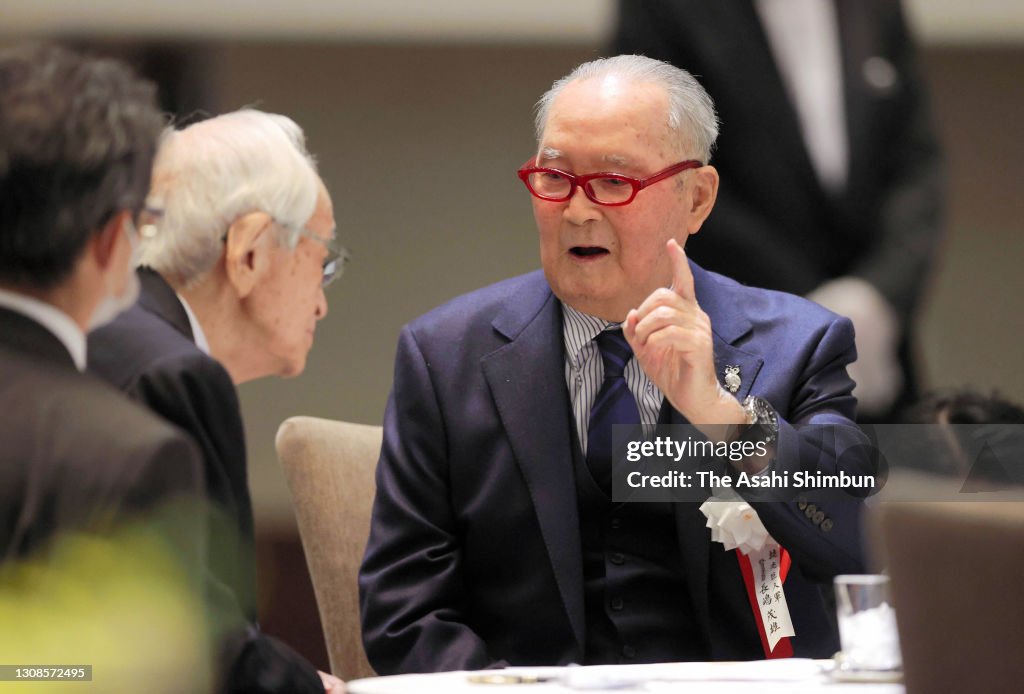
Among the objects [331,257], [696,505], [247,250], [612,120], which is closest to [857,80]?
[612,120]

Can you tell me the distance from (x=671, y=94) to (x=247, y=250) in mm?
707

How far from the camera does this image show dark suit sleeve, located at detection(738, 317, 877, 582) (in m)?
1.99

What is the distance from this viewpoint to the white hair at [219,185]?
1.78m

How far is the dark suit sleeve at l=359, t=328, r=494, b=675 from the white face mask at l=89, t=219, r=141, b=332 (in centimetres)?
70

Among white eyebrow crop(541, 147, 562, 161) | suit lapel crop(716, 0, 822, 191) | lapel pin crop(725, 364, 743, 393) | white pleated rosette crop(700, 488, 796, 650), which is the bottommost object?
white pleated rosette crop(700, 488, 796, 650)

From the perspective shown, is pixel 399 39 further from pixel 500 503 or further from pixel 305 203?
pixel 500 503

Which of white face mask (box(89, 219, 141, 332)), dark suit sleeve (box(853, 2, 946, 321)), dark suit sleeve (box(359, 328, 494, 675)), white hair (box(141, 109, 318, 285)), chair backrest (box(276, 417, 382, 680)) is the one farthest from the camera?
dark suit sleeve (box(853, 2, 946, 321))

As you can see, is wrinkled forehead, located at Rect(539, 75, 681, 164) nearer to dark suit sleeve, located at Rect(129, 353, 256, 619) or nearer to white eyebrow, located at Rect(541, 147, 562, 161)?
white eyebrow, located at Rect(541, 147, 562, 161)

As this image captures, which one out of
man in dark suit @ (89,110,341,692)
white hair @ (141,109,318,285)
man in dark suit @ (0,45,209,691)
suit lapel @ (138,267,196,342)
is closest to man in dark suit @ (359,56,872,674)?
man in dark suit @ (89,110,341,692)

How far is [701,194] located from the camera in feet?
7.18

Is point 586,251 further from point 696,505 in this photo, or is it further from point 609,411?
point 696,505

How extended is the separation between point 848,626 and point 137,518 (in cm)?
81

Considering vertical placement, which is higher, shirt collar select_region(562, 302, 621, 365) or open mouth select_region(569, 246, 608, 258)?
open mouth select_region(569, 246, 608, 258)

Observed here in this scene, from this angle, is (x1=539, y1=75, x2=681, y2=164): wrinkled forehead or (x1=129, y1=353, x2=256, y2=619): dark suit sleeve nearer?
(x1=129, y1=353, x2=256, y2=619): dark suit sleeve
